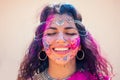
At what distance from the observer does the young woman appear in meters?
1.21

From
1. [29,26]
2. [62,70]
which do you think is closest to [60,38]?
[62,70]

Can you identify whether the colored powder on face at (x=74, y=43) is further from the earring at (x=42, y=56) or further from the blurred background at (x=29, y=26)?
the blurred background at (x=29, y=26)

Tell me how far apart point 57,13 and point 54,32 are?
0.29 feet

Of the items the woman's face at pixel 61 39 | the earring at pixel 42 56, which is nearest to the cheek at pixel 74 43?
the woman's face at pixel 61 39

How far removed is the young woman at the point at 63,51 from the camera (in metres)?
1.21

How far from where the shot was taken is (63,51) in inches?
47.4

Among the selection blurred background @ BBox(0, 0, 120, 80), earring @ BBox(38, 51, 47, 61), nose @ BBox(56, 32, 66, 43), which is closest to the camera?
nose @ BBox(56, 32, 66, 43)

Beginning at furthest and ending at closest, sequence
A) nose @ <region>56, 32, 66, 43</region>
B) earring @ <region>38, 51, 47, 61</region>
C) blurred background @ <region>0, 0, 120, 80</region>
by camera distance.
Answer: blurred background @ <region>0, 0, 120, 80</region> → earring @ <region>38, 51, 47, 61</region> → nose @ <region>56, 32, 66, 43</region>

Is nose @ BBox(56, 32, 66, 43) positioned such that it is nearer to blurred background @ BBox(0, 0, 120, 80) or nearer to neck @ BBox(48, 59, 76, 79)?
neck @ BBox(48, 59, 76, 79)

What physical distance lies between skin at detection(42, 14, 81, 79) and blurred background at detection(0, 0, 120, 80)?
1.96 feet

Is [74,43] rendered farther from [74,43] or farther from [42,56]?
[42,56]

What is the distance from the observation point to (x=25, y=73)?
4.45 feet

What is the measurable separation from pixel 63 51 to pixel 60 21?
5.3 inches

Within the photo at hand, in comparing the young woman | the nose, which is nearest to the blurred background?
the young woman
